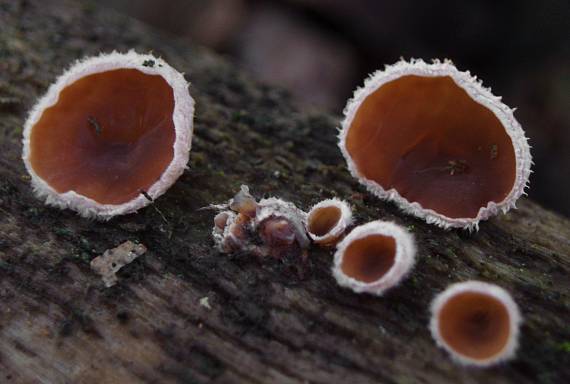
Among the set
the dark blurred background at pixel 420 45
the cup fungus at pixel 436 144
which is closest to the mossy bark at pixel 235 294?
the cup fungus at pixel 436 144

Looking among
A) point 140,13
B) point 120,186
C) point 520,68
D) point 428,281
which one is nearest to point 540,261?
point 428,281

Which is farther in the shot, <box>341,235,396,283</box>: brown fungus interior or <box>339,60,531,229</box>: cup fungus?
<box>339,60,531,229</box>: cup fungus

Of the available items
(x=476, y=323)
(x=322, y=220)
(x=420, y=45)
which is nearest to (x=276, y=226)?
(x=322, y=220)

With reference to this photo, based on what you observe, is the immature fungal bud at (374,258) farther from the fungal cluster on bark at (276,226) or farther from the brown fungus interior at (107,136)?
the brown fungus interior at (107,136)

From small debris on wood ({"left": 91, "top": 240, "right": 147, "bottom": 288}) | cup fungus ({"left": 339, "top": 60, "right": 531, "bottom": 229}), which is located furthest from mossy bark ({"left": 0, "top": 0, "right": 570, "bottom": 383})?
cup fungus ({"left": 339, "top": 60, "right": 531, "bottom": 229})

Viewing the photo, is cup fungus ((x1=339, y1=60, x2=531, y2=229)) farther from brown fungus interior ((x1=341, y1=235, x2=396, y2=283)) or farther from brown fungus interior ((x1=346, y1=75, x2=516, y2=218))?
brown fungus interior ((x1=341, y1=235, x2=396, y2=283))

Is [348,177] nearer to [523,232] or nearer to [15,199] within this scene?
[523,232]
